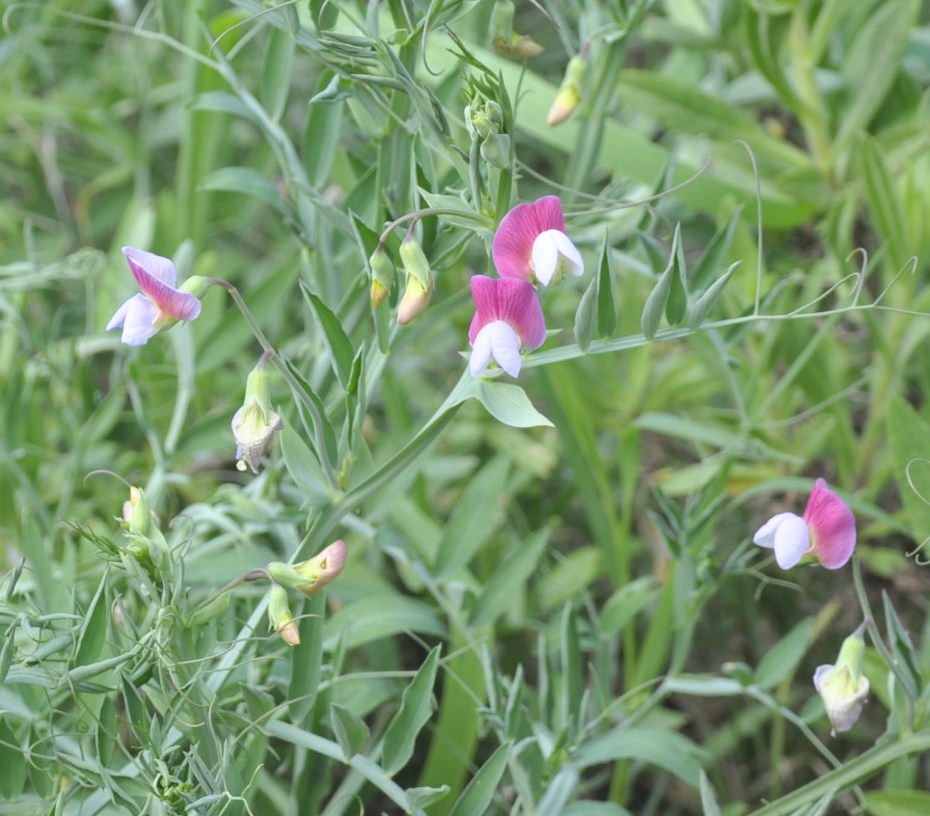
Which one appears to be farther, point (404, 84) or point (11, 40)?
point (11, 40)

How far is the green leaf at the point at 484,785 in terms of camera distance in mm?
633

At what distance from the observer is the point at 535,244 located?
55 cm

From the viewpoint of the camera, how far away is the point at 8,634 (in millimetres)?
555

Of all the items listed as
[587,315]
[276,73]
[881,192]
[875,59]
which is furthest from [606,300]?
[875,59]

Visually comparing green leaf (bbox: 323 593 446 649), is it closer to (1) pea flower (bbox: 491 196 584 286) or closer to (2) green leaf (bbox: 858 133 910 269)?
(1) pea flower (bbox: 491 196 584 286)

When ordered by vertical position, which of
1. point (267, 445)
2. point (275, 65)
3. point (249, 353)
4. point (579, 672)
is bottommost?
point (249, 353)

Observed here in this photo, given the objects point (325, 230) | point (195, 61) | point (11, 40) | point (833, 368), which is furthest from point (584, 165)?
point (11, 40)

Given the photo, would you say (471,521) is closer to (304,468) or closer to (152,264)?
(304,468)

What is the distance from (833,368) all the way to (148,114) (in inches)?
33.5

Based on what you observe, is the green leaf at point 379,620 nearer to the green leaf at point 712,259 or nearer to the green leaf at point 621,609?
the green leaf at point 621,609

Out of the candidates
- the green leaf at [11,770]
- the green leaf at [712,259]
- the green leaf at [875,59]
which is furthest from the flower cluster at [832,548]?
the green leaf at [875,59]

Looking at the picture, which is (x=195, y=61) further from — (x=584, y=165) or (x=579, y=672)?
(x=579, y=672)

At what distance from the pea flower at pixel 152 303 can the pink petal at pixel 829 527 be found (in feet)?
1.10

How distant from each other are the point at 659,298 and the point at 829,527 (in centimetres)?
15
